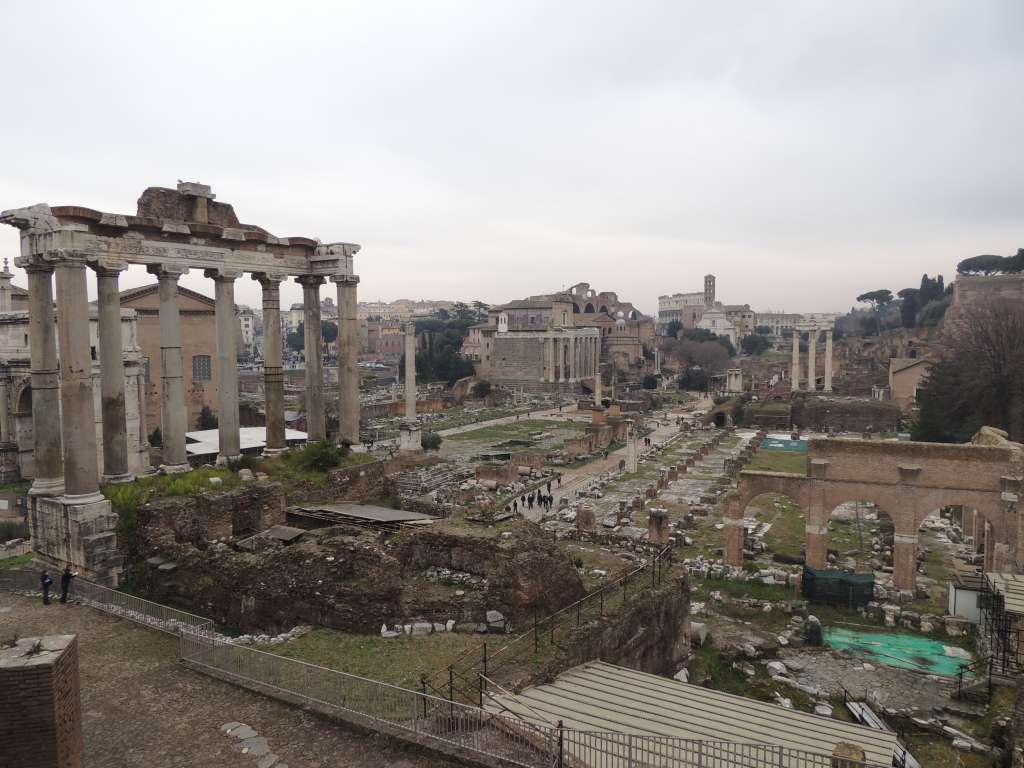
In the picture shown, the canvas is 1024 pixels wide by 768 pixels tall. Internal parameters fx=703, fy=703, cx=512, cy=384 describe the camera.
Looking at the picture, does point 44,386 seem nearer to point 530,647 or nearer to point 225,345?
point 225,345

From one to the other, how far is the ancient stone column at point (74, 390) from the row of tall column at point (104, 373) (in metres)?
0.01

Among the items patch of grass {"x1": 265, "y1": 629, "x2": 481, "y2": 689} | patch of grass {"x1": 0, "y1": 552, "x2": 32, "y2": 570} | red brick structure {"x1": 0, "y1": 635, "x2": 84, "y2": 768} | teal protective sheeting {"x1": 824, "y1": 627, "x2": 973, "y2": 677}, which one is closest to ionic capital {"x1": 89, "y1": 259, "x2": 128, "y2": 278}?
patch of grass {"x1": 0, "y1": 552, "x2": 32, "y2": 570}

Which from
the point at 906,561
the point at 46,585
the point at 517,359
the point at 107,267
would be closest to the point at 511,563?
the point at 46,585

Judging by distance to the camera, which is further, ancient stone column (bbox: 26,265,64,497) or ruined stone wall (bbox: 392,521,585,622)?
ancient stone column (bbox: 26,265,64,497)

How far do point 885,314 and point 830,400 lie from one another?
12915cm

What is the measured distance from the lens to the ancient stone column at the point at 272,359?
53.5 feet

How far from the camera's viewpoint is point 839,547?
22.7 metres

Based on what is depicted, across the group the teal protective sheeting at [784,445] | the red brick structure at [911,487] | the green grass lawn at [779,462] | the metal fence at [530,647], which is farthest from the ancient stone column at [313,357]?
the teal protective sheeting at [784,445]

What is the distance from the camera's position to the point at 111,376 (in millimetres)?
13312

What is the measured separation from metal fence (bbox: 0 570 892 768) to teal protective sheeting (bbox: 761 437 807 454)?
3832cm

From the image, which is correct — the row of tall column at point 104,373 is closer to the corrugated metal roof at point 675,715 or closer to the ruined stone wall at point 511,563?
the ruined stone wall at point 511,563

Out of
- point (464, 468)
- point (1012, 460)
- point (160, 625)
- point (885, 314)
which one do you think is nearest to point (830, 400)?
point (464, 468)

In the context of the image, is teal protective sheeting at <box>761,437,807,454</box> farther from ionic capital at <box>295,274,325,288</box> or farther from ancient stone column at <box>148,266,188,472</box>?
ancient stone column at <box>148,266,188,472</box>

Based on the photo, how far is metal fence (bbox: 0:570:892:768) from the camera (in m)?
6.94
